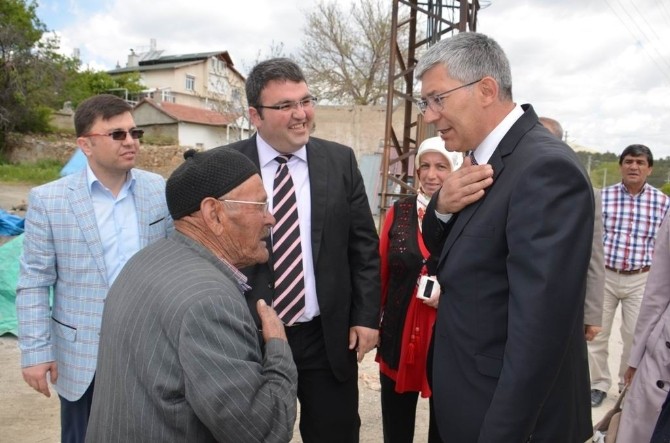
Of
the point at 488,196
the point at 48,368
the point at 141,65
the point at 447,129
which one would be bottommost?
the point at 48,368

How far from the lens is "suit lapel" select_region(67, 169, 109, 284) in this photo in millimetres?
2492

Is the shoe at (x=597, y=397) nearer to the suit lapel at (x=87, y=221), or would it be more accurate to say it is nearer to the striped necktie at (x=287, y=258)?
the striped necktie at (x=287, y=258)

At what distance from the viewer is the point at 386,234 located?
314cm

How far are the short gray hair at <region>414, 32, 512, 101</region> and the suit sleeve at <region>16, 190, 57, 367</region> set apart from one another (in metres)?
1.93

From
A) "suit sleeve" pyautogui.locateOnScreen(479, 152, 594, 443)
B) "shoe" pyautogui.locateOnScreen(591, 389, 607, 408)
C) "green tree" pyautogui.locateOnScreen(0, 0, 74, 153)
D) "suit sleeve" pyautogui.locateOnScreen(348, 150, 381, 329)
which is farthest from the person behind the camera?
"green tree" pyautogui.locateOnScreen(0, 0, 74, 153)

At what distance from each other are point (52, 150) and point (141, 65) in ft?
112

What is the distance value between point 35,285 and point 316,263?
4.37 ft

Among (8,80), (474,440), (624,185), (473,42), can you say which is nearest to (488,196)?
(473,42)

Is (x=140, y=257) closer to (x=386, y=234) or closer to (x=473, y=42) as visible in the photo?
(x=473, y=42)

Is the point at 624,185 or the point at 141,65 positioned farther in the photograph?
the point at 141,65

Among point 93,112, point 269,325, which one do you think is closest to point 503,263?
point 269,325

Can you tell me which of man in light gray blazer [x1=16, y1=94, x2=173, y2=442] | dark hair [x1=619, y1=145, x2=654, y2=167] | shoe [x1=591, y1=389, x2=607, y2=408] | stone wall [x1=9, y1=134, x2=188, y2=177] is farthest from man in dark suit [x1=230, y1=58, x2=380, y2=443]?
stone wall [x1=9, y1=134, x2=188, y2=177]

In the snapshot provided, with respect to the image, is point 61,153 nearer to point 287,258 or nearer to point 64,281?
point 64,281

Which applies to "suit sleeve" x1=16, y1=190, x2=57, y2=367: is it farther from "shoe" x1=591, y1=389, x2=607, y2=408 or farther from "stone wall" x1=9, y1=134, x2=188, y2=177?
"stone wall" x1=9, y1=134, x2=188, y2=177
